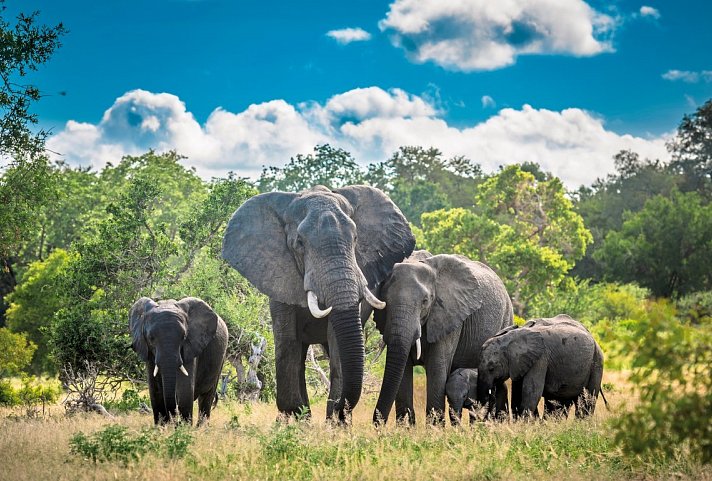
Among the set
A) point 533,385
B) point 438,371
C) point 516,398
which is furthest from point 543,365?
point 438,371

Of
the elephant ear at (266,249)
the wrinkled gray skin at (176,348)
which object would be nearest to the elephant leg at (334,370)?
the elephant ear at (266,249)

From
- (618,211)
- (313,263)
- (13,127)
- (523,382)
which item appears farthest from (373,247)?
(618,211)

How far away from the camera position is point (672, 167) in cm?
6806

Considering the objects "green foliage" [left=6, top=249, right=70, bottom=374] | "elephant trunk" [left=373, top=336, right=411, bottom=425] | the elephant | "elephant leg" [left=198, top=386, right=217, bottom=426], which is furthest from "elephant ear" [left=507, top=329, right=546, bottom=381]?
"green foliage" [left=6, top=249, right=70, bottom=374]

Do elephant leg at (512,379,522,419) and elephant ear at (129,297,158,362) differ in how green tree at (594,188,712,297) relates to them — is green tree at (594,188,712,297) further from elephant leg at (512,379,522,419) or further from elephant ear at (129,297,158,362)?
elephant ear at (129,297,158,362)

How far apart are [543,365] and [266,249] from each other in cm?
403

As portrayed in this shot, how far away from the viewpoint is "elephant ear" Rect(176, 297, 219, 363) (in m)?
12.4

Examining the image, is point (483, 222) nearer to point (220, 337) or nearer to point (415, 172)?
point (220, 337)

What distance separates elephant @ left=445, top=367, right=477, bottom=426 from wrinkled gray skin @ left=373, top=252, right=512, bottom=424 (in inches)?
9.7

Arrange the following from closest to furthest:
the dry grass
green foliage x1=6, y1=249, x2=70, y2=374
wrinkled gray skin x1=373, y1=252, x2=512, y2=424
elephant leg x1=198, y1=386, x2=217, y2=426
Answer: the dry grass, wrinkled gray skin x1=373, y1=252, x2=512, y2=424, elephant leg x1=198, y1=386, x2=217, y2=426, green foliage x1=6, y1=249, x2=70, y2=374

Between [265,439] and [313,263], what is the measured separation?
80.9 inches

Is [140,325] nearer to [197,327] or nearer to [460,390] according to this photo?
[197,327]

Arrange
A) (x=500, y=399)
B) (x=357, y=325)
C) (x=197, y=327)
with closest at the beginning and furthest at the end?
(x=357, y=325) → (x=197, y=327) → (x=500, y=399)

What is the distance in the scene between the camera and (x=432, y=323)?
1216 cm
